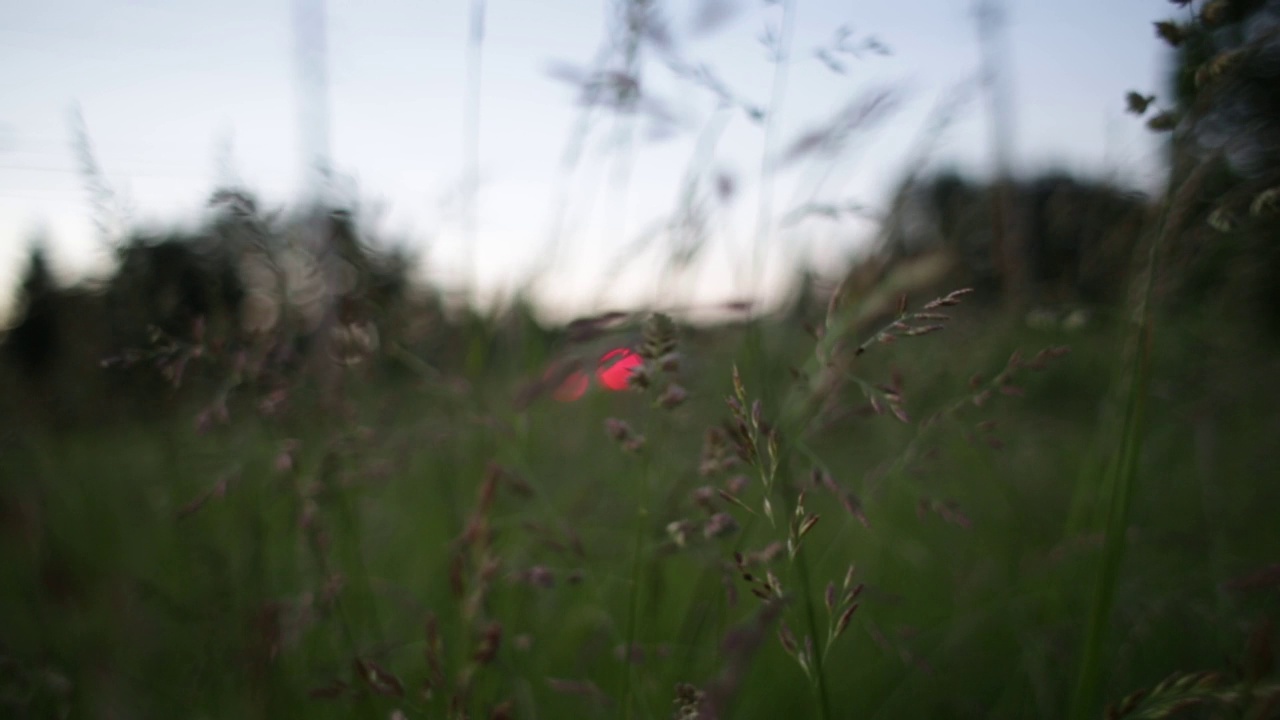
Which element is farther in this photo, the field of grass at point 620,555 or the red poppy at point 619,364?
the field of grass at point 620,555

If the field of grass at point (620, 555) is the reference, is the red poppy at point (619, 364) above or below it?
above

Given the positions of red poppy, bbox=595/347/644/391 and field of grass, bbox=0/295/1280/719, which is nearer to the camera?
red poppy, bbox=595/347/644/391

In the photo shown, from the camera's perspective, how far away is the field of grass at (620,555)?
87 cm

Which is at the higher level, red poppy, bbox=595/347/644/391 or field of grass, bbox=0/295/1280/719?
red poppy, bbox=595/347/644/391

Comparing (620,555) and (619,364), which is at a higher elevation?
(619,364)

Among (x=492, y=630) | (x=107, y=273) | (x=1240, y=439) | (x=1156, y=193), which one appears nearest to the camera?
(x=492, y=630)

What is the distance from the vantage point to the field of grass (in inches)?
34.1

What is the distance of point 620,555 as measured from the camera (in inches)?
58.8

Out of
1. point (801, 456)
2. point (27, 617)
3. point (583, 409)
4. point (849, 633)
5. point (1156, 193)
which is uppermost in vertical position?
point (1156, 193)

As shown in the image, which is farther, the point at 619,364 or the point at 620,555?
the point at 620,555

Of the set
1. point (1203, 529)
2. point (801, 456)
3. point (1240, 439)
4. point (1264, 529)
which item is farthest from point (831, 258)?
point (1240, 439)

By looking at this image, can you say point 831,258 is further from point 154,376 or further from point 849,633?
point 154,376

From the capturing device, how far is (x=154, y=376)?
1.32 metres

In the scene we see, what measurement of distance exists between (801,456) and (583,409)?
82cm
